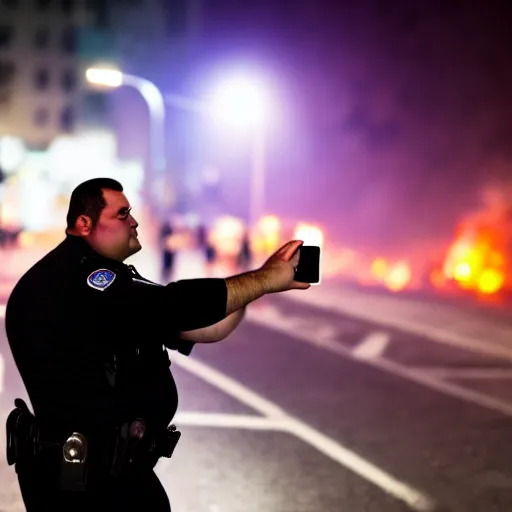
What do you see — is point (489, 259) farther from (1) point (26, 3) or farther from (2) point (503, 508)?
(1) point (26, 3)

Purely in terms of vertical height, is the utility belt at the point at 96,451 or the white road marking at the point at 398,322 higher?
the utility belt at the point at 96,451

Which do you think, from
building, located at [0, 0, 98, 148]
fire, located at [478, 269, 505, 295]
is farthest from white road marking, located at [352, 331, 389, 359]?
building, located at [0, 0, 98, 148]

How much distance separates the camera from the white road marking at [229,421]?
7.15m

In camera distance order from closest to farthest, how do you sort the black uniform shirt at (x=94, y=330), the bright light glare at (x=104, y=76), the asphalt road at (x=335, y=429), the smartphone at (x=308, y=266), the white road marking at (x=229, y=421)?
the black uniform shirt at (x=94, y=330), the smartphone at (x=308, y=266), the asphalt road at (x=335, y=429), the white road marking at (x=229, y=421), the bright light glare at (x=104, y=76)

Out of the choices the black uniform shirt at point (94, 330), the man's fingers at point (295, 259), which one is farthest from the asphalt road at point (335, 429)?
the man's fingers at point (295, 259)

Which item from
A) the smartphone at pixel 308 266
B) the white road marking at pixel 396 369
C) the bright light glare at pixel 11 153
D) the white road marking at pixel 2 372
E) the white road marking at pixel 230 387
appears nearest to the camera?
the smartphone at pixel 308 266

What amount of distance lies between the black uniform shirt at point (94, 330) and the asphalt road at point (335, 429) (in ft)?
8.02

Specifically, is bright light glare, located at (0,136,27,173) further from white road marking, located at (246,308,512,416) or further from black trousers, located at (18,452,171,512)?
black trousers, located at (18,452,171,512)

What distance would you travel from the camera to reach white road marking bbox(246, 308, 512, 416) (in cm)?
845

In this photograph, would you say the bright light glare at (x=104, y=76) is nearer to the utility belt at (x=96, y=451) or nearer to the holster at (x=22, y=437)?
the holster at (x=22, y=437)

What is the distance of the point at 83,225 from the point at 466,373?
7.89 metres

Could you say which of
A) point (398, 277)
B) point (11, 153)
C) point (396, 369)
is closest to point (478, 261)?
point (398, 277)

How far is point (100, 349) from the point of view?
2.75m

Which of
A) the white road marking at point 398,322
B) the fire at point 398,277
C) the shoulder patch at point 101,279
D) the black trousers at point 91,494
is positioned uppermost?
the shoulder patch at point 101,279
